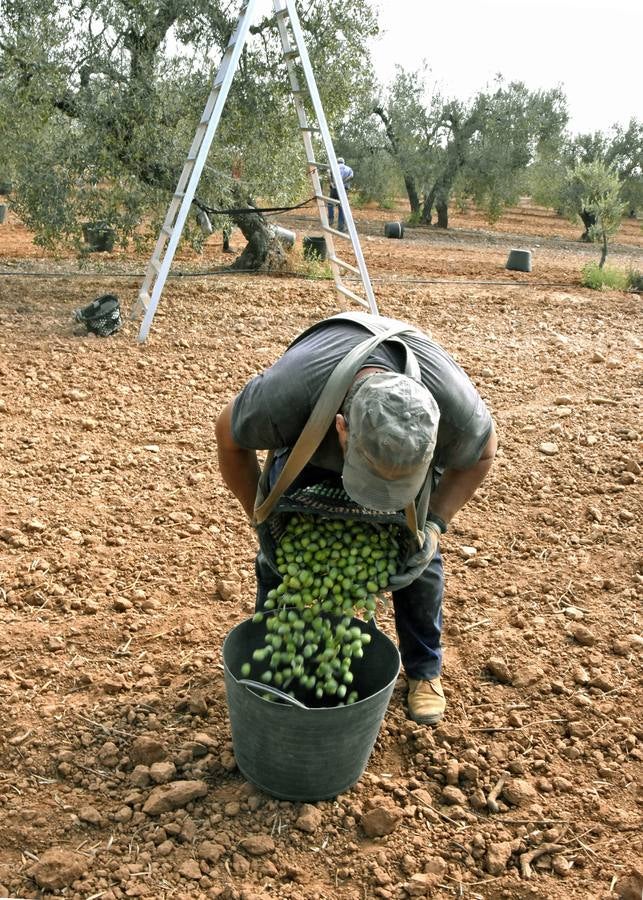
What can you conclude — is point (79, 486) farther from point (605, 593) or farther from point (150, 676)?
point (605, 593)

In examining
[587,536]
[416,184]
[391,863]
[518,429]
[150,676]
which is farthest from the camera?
[416,184]

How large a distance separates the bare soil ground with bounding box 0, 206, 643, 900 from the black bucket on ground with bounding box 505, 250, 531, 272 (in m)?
5.37

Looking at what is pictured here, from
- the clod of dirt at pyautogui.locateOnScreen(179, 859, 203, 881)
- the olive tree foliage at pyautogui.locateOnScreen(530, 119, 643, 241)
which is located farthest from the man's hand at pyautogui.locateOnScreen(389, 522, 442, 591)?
the olive tree foliage at pyautogui.locateOnScreen(530, 119, 643, 241)

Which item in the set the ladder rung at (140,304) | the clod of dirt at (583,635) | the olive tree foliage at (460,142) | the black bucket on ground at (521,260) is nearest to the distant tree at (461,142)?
the olive tree foliage at (460,142)

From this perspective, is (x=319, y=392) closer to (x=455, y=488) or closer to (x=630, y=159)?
(x=455, y=488)

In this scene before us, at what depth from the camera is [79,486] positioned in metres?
4.00

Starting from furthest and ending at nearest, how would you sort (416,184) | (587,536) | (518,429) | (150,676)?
(416,184)
(518,429)
(587,536)
(150,676)

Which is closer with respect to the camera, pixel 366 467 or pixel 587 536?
pixel 366 467

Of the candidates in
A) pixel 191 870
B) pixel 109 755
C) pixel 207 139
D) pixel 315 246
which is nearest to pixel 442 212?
pixel 315 246

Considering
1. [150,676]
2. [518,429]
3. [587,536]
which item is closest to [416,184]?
[518,429]

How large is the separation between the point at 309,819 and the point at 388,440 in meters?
1.10

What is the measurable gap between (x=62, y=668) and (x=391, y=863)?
1268 millimetres

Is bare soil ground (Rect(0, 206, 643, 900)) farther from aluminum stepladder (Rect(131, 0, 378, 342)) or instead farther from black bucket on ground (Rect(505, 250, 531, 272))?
black bucket on ground (Rect(505, 250, 531, 272))

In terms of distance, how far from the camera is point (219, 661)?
2855mm
